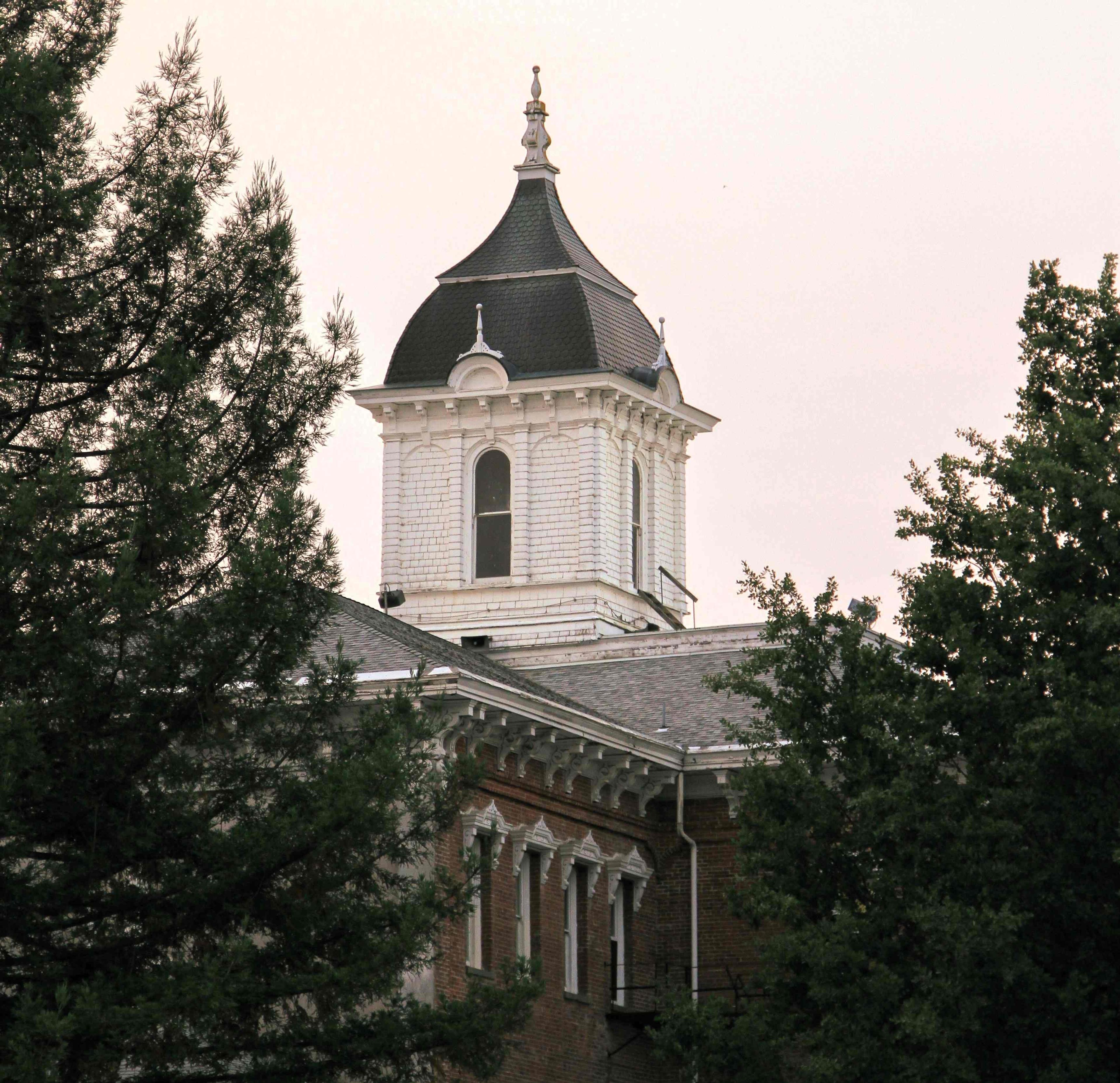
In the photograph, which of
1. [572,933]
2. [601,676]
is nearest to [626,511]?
[601,676]

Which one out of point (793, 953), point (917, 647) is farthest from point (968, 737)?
point (793, 953)

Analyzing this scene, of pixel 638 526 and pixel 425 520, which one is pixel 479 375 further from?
pixel 638 526

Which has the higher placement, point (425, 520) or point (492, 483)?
point (492, 483)

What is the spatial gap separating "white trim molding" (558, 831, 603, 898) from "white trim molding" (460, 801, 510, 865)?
1.55m

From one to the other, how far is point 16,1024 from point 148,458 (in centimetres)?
461

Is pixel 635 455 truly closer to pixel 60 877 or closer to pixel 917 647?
pixel 917 647

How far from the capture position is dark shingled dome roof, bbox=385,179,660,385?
5062cm

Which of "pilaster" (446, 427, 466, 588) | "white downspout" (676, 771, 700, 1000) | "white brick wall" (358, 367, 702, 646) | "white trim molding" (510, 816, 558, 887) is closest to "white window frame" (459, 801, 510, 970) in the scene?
"white trim molding" (510, 816, 558, 887)

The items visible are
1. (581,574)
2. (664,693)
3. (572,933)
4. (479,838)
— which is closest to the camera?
(479,838)

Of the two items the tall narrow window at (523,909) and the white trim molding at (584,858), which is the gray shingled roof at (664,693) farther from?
the tall narrow window at (523,909)

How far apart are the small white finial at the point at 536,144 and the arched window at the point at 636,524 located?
6890 millimetres

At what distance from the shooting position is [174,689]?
20.4 metres

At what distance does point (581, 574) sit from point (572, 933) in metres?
16.3

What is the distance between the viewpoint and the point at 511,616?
5006cm
